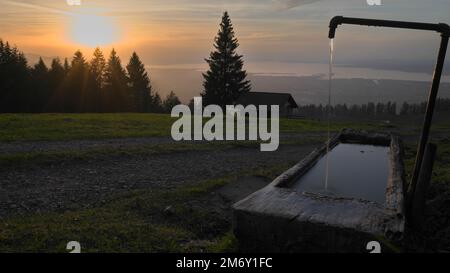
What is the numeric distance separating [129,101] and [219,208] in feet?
150

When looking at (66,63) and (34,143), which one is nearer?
(34,143)

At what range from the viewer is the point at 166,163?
37.6ft

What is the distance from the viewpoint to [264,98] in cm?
4638

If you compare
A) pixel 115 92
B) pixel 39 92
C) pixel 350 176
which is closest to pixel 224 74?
pixel 115 92

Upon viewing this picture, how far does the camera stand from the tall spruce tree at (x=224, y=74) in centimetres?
4088

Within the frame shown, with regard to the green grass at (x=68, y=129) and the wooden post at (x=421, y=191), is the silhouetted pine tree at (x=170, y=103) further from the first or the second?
the wooden post at (x=421, y=191)

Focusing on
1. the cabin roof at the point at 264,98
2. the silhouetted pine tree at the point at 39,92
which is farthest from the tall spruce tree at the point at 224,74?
the silhouetted pine tree at the point at 39,92

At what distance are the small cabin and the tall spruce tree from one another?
3512mm

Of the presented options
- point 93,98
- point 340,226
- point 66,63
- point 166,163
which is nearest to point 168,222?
point 340,226

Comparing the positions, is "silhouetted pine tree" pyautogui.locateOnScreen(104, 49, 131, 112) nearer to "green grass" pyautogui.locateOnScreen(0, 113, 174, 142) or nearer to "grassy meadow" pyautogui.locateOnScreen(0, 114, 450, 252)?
"green grass" pyautogui.locateOnScreen(0, 113, 174, 142)

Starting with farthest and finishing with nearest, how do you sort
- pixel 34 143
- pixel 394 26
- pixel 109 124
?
pixel 109 124 → pixel 34 143 → pixel 394 26

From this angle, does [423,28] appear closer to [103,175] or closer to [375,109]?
[103,175]

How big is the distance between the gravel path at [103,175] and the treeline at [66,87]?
3510 centimetres

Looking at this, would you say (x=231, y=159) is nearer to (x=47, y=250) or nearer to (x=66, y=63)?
(x=47, y=250)
